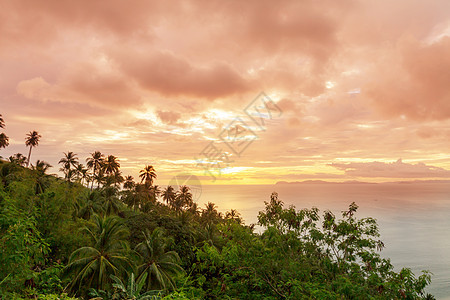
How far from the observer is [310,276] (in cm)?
1567

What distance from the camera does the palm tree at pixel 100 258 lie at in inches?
934

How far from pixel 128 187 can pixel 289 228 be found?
99940mm

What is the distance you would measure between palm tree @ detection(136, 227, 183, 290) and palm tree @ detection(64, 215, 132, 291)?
221 cm

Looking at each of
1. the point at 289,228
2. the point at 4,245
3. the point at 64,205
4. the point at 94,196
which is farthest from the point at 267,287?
the point at 94,196

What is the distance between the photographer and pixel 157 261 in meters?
28.5

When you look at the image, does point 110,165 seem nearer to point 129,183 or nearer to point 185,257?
point 129,183

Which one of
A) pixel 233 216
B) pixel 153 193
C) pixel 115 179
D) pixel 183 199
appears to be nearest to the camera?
pixel 233 216

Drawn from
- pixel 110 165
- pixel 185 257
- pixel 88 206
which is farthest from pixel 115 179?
pixel 185 257

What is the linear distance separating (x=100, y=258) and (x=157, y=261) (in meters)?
6.02

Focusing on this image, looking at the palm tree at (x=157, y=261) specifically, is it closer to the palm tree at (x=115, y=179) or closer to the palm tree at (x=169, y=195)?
the palm tree at (x=115, y=179)

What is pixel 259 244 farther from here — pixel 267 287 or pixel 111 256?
pixel 111 256

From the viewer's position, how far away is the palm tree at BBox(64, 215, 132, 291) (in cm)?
2372

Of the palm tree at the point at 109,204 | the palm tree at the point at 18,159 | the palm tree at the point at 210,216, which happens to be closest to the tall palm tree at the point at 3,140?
the palm tree at the point at 18,159

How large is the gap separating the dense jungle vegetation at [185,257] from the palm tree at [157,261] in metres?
0.11
